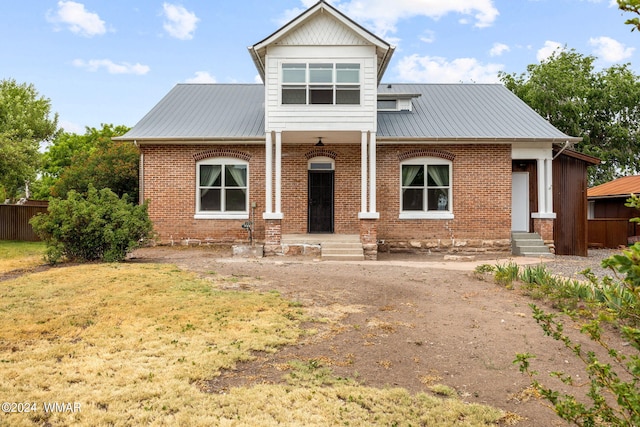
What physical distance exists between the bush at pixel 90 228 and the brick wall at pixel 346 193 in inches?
157

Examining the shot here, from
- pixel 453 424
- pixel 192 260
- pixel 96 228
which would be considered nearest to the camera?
pixel 453 424

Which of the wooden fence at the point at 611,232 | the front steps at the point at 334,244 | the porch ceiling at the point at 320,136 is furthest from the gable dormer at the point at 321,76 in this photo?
the wooden fence at the point at 611,232

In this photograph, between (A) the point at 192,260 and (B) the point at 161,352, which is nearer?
(B) the point at 161,352

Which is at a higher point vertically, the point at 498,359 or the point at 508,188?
the point at 508,188

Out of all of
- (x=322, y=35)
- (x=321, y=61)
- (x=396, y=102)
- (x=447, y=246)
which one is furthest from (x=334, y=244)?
(x=396, y=102)

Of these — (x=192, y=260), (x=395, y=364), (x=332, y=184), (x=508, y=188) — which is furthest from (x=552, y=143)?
(x=395, y=364)

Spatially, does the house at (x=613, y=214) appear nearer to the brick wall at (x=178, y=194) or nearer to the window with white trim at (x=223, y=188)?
the window with white trim at (x=223, y=188)

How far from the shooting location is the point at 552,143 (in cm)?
1602

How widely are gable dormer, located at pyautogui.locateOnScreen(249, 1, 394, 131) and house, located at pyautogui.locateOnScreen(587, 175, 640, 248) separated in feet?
40.1

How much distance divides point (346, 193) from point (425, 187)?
276 centimetres

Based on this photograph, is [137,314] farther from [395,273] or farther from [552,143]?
[552,143]

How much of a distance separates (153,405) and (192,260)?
8.90 meters

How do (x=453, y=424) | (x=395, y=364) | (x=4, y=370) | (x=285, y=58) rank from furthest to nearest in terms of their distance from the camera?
(x=285, y=58)
(x=395, y=364)
(x=4, y=370)
(x=453, y=424)

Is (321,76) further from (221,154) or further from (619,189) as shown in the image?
(619,189)
